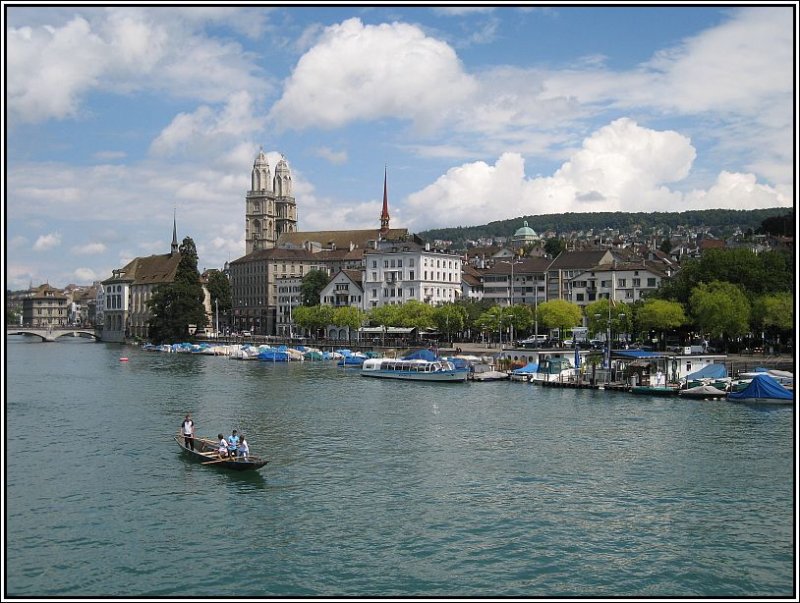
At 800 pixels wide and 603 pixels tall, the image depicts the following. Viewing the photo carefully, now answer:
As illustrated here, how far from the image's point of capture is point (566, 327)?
9412 centimetres

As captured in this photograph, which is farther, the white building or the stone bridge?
the stone bridge

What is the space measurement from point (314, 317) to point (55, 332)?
7740 centimetres

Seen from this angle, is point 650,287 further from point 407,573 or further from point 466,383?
point 407,573

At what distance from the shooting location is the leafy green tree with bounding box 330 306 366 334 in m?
115

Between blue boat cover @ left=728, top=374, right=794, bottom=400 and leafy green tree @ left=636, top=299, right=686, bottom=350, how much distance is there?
27.6m

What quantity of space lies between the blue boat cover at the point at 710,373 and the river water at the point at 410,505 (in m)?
9.10

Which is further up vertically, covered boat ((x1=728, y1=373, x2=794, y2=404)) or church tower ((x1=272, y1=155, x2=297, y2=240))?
church tower ((x1=272, y1=155, x2=297, y2=240))

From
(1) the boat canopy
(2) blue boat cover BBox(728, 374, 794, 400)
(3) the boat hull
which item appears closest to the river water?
(2) blue boat cover BBox(728, 374, 794, 400)

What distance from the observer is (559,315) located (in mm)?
92500

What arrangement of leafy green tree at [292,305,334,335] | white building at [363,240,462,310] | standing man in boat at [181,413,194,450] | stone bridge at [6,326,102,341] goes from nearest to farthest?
standing man in boat at [181,413,194,450], white building at [363,240,462,310], leafy green tree at [292,305,334,335], stone bridge at [6,326,102,341]

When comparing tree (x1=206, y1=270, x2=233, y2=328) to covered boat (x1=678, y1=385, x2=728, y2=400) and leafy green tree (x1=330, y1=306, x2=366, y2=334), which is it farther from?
covered boat (x1=678, y1=385, x2=728, y2=400)

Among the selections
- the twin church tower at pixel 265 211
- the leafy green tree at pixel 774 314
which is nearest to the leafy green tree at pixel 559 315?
the leafy green tree at pixel 774 314

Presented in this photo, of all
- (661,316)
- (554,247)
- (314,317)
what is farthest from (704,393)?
(554,247)

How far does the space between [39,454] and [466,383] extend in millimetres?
37468
